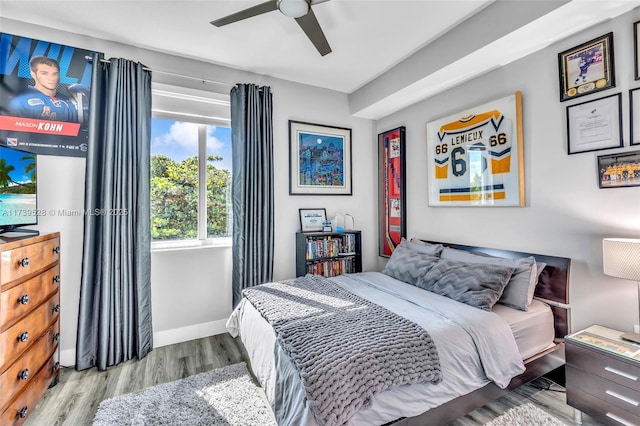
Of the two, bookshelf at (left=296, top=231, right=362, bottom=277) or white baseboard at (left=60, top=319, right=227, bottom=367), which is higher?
bookshelf at (left=296, top=231, right=362, bottom=277)

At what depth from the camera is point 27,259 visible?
70.8 inches

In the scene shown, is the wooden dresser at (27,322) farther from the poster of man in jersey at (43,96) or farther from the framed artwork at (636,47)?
the framed artwork at (636,47)

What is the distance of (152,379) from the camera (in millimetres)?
2299

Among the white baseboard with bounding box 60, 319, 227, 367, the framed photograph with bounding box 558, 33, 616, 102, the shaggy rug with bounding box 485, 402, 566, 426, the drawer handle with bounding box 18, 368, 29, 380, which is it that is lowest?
the shaggy rug with bounding box 485, 402, 566, 426

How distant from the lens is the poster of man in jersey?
7.50 feet

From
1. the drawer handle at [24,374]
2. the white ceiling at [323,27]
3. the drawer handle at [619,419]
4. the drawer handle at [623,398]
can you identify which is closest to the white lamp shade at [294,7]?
the white ceiling at [323,27]

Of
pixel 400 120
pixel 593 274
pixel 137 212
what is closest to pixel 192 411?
pixel 137 212

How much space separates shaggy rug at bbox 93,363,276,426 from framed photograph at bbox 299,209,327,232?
1688mm

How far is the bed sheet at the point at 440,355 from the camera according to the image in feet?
4.48

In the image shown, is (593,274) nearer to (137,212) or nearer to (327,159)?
(327,159)

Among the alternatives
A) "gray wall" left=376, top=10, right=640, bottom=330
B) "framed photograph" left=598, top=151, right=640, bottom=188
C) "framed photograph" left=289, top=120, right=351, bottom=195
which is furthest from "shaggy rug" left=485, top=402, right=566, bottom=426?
"framed photograph" left=289, top=120, right=351, bottom=195

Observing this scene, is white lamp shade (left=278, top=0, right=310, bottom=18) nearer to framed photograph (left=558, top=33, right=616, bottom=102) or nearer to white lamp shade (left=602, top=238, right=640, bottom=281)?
framed photograph (left=558, top=33, right=616, bottom=102)

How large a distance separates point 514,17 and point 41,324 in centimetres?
389

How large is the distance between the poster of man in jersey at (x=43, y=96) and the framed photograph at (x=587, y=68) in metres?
3.83
